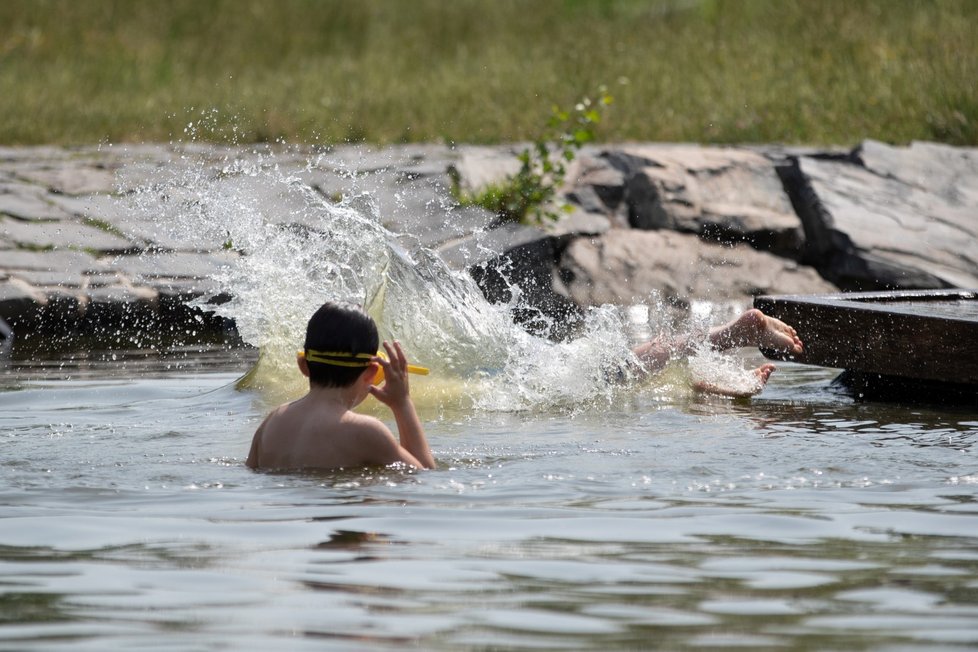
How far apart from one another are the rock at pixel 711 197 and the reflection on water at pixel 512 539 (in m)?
5.54

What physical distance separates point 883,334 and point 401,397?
115 inches

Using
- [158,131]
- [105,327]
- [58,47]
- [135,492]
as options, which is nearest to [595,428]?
[135,492]

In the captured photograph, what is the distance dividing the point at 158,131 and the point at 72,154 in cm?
125

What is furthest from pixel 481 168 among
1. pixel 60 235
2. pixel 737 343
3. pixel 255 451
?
A: pixel 255 451

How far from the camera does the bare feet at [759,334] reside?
287 inches

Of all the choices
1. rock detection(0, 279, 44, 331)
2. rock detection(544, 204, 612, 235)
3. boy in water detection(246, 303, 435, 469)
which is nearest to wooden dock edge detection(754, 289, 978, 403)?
boy in water detection(246, 303, 435, 469)

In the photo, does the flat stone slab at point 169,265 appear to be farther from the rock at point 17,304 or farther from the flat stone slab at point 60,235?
the rock at point 17,304

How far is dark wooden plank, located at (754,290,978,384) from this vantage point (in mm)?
6969

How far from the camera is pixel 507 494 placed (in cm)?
491

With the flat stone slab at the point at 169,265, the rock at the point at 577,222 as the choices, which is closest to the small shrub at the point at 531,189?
the rock at the point at 577,222

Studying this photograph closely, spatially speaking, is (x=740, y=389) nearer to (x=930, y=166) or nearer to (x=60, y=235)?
(x=60, y=235)

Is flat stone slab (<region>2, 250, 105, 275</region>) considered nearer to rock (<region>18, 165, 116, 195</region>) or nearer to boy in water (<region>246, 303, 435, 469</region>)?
rock (<region>18, 165, 116, 195</region>)

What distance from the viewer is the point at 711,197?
12.3 metres

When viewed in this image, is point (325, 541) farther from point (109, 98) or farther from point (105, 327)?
point (109, 98)
